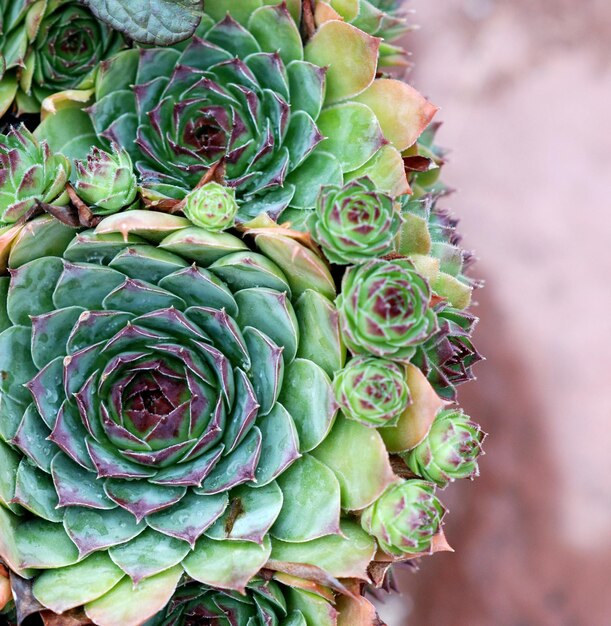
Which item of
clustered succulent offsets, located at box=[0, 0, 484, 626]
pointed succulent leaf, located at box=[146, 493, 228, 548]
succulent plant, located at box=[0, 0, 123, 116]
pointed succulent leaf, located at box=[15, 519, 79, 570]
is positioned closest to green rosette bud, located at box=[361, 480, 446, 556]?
clustered succulent offsets, located at box=[0, 0, 484, 626]

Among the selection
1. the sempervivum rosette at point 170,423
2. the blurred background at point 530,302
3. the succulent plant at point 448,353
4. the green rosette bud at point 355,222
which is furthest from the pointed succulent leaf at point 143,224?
the blurred background at point 530,302

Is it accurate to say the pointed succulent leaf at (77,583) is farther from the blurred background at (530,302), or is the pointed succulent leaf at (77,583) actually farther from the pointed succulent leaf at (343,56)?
the blurred background at (530,302)

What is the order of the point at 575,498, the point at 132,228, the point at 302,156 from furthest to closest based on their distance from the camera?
the point at 575,498 → the point at 302,156 → the point at 132,228

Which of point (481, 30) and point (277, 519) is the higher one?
point (481, 30)

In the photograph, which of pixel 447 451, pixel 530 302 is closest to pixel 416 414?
pixel 447 451

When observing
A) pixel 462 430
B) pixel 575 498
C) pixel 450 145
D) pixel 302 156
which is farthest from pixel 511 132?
pixel 462 430

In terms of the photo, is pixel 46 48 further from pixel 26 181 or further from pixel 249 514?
pixel 249 514

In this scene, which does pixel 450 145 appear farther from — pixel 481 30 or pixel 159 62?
pixel 159 62

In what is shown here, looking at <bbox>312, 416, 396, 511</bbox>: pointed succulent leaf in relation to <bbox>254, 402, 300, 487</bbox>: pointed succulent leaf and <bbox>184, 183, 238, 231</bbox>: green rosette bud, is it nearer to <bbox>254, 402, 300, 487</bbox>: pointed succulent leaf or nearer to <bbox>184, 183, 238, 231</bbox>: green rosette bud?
<bbox>254, 402, 300, 487</bbox>: pointed succulent leaf

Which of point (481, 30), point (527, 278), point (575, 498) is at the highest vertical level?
point (481, 30)
